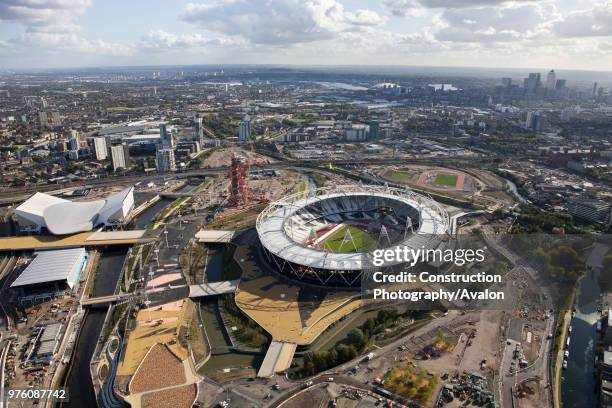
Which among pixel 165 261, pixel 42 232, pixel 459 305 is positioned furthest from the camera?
pixel 42 232

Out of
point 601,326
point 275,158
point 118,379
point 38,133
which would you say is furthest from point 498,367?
point 38,133

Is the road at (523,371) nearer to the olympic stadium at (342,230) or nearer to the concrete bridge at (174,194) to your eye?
the olympic stadium at (342,230)

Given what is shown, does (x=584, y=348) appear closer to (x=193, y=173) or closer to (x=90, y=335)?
(x=90, y=335)

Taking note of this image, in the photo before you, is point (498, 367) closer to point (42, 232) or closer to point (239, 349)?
point (239, 349)

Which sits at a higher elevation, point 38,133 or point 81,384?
point 38,133

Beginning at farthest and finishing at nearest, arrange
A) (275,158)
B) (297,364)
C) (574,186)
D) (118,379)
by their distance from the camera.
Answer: (275,158) < (574,186) < (297,364) < (118,379)

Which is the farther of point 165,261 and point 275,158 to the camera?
point 275,158

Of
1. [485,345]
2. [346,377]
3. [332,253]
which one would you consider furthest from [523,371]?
[332,253]

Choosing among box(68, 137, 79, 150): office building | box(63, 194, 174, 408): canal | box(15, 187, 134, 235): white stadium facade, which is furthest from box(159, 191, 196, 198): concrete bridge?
box(68, 137, 79, 150): office building
